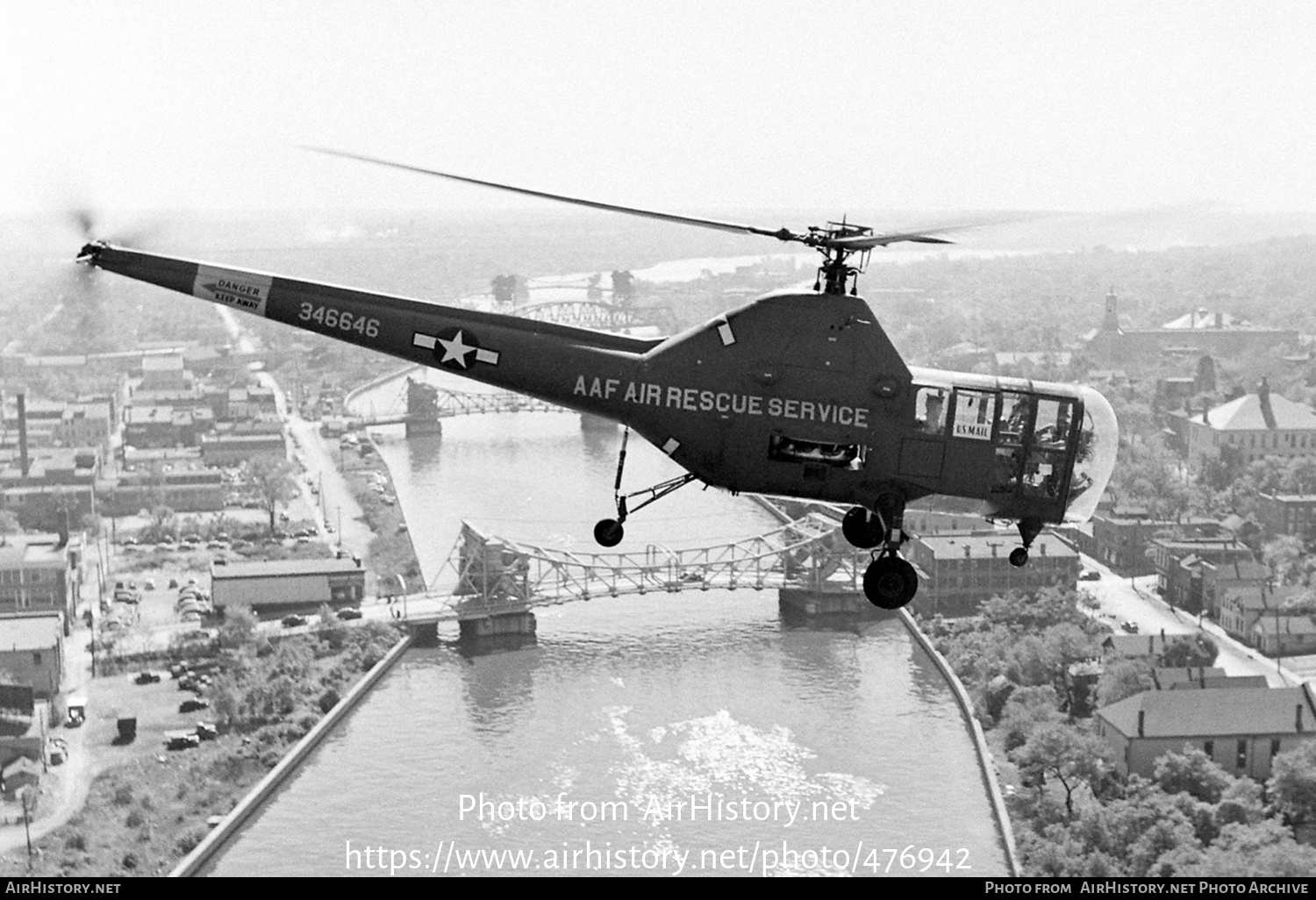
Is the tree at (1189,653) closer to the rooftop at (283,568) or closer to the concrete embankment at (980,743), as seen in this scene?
the concrete embankment at (980,743)

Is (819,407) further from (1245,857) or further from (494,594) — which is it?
(494,594)

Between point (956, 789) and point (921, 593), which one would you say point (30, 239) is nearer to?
point (921, 593)

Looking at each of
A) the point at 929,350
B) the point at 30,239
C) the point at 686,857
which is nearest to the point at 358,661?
the point at 686,857

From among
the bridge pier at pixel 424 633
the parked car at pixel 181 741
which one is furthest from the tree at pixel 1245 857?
the bridge pier at pixel 424 633

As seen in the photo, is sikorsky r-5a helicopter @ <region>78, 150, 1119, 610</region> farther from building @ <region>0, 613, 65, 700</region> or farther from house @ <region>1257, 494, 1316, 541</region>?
house @ <region>1257, 494, 1316, 541</region>

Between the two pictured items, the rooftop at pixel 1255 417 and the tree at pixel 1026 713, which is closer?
the tree at pixel 1026 713

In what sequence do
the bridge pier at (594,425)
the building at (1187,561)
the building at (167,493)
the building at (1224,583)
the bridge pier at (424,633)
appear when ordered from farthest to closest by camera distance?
the bridge pier at (594,425) → the building at (167,493) → the building at (1187,561) → the building at (1224,583) → the bridge pier at (424,633)
